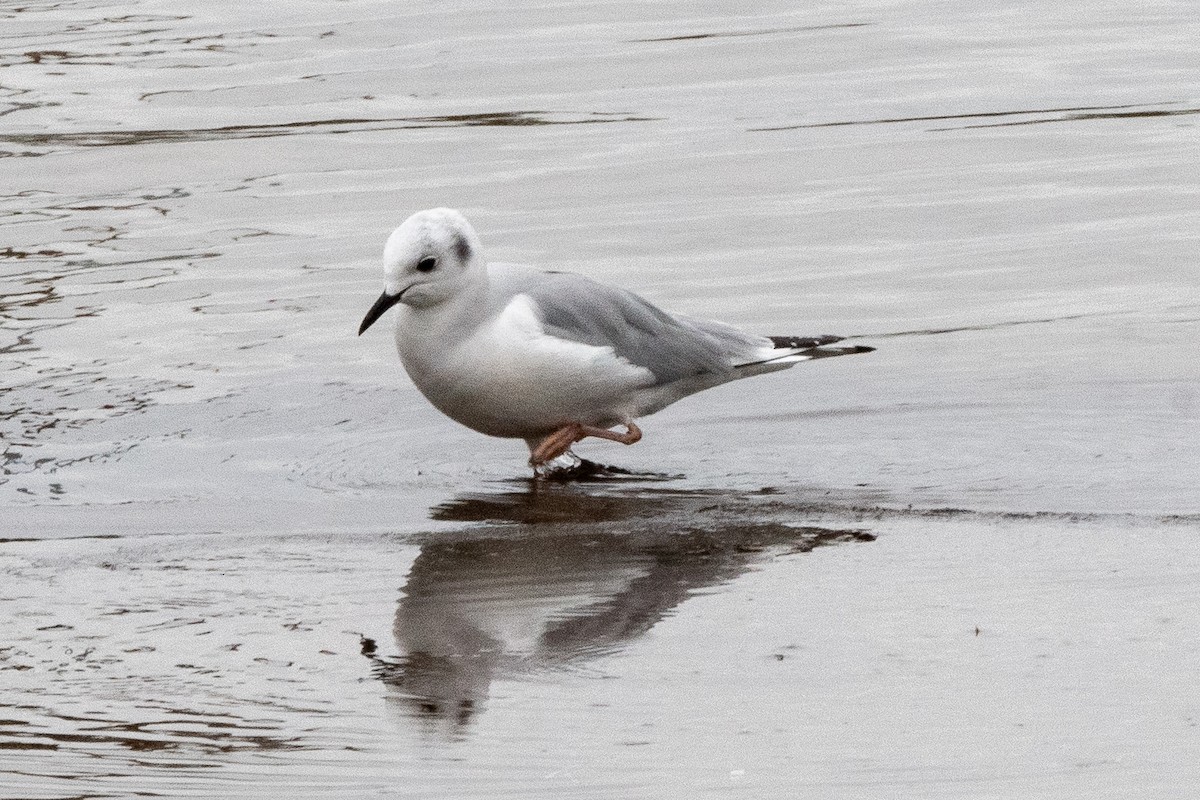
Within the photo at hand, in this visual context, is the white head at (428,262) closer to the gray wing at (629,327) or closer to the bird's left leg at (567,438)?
the gray wing at (629,327)

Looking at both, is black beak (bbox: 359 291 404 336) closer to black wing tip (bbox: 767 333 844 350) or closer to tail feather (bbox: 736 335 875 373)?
tail feather (bbox: 736 335 875 373)

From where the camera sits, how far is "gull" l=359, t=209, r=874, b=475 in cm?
609

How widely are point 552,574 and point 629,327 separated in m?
1.62

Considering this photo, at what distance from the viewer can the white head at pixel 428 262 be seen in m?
6.09

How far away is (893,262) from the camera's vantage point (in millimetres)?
8773

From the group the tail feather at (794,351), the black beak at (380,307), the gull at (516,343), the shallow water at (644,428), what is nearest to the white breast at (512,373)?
the gull at (516,343)

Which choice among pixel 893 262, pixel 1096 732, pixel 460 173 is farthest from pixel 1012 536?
pixel 460 173

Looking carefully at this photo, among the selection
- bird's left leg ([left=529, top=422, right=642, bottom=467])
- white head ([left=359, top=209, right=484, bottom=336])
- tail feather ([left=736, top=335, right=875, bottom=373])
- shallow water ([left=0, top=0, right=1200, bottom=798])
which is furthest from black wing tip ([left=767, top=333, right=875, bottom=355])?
white head ([left=359, top=209, right=484, bottom=336])

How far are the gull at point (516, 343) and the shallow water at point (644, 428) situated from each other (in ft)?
0.73

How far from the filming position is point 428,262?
6094 mm

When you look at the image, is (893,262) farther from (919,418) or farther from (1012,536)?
(1012,536)

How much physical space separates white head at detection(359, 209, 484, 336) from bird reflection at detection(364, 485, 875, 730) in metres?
0.63

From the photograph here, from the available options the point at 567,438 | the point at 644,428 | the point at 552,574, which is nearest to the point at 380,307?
the point at 567,438

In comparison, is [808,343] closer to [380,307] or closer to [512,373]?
[512,373]
